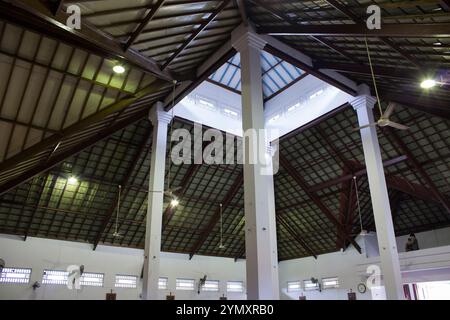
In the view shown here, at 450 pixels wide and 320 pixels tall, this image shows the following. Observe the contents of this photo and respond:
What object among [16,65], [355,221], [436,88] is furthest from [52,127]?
[355,221]

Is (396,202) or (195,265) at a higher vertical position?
(396,202)

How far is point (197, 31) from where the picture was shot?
11.6 m

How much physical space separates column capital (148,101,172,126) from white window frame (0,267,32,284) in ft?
35.4

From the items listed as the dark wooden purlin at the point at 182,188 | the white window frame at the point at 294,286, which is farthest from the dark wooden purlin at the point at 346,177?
the white window frame at the point at 294,286

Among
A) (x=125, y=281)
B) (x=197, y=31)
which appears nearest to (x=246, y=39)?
(x=197, y=31)

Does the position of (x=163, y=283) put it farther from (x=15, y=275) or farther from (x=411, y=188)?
(x=411, y=188)

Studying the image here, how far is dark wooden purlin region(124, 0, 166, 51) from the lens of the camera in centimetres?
938

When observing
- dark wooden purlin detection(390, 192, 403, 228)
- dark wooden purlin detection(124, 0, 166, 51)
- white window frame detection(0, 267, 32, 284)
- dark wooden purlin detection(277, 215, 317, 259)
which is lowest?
white window frame detection(0, 267, 32, 284)

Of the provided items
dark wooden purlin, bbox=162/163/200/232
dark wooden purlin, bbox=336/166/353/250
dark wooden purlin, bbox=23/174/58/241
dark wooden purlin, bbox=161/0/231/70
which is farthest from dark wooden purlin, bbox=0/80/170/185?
dark wooden purlin, bbox=336/166/353/250

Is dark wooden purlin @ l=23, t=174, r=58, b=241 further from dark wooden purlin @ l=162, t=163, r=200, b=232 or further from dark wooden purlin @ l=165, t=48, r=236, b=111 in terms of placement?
dark wooden purlin @ l=165, t=48, r=236, b=111

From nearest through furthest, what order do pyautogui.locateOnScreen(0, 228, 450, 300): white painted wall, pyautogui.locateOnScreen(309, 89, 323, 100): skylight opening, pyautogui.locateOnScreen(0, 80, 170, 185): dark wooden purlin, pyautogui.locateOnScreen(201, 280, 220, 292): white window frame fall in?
pyautogui.locateOnScreen(0, 80, 170, 185): dark wooden purlin, pyautogui.locateOnScreen(309, 89, 323, 100): skylight opening, pyautogui.locateOnScreen(0, 228, 450, 300): white painted wall, pyautogui.locateOnScreen(201, 280, 220, 292): white window frame

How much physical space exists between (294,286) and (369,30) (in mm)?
21903

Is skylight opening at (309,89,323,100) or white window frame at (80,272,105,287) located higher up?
skylight opening at (309,89,323,100)

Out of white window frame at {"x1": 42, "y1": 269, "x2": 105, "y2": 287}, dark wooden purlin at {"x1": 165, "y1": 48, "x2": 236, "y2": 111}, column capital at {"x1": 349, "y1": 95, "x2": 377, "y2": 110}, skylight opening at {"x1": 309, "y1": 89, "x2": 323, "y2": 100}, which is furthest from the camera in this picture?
white window frame at {"x1": 42, "y1": 269, "x2": 105, "y2": 287}
